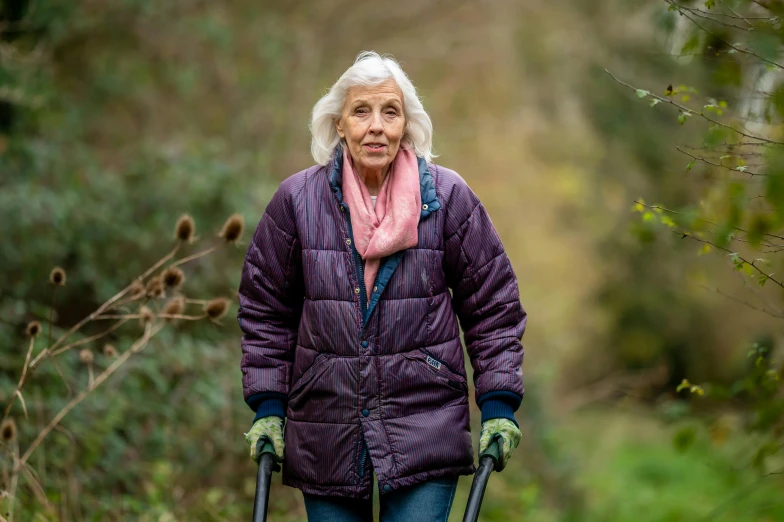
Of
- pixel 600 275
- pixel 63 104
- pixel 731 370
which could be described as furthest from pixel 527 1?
pixel 63 104

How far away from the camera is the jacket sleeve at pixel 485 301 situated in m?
3.08

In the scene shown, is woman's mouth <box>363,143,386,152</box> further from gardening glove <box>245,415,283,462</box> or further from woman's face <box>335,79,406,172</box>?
gardening glove <box>245,415,283,462</box>

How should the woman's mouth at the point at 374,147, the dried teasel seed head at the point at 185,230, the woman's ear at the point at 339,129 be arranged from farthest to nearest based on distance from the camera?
1. the dried teasel seed head at the point at 185,230
2. the woman's ear at the point at 339,129
3. the woman's mouth at the point at 374,147

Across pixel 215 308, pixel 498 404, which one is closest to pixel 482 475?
pixel 498 404

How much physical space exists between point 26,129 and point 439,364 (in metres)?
4.45

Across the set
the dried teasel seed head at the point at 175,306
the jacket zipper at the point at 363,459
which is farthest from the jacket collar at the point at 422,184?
the dried teasel seed head at the point at 175,306

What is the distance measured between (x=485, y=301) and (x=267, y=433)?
2.61ft

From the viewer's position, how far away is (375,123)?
305 cm

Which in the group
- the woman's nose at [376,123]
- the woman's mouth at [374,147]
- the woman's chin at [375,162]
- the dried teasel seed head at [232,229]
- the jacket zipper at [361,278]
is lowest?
the dried teasel seed head at [232,229]

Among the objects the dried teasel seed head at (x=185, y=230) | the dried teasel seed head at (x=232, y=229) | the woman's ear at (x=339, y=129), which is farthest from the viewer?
the dried teasel seed head at (x=185, y=230)

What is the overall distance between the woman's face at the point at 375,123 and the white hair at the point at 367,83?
3cm

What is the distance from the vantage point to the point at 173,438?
18.0 feet

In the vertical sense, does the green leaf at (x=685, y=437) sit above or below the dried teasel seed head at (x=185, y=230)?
below

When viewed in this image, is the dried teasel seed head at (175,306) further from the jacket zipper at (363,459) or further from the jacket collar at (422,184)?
the jacket zipper at (363,459)
